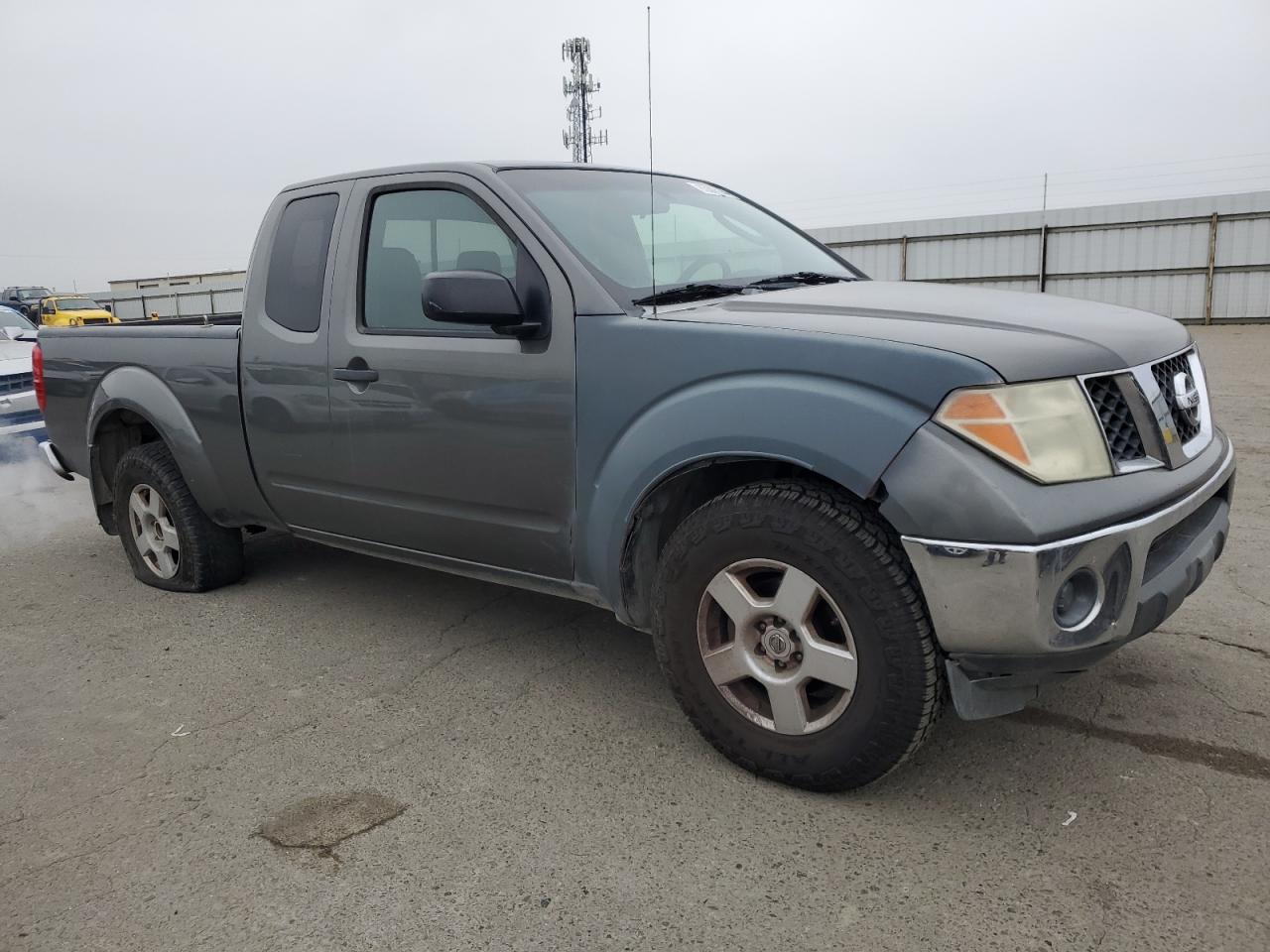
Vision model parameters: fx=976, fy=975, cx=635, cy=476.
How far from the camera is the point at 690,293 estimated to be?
3057 millimetres

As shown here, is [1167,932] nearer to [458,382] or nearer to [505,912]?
[505,912]

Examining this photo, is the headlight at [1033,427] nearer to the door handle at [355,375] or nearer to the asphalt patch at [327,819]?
the asphalt patch at [327,819]

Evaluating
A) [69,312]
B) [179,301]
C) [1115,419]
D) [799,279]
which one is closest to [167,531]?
[799,279]

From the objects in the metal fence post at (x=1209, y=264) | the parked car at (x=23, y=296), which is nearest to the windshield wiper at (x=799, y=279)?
the metal fence post at (x=1209, y=264)

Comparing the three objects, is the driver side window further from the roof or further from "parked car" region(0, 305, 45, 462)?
"parked car" region(0, 305, 45, 462)

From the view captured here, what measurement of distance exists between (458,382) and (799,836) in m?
1.73

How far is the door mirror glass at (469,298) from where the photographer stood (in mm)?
2863

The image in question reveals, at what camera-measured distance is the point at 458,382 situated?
125 inches

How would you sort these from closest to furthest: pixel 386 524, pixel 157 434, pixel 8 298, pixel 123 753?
pixel 123 753, pixel 386 524, pixel 157 434, pixel 8 298

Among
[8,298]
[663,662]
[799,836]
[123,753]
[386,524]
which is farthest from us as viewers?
[8,298]

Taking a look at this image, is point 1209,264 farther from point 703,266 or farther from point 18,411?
Answer: point 18,411

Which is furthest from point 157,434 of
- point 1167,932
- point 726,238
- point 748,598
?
point 1167,932

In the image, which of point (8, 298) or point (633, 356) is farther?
point (8, 298)

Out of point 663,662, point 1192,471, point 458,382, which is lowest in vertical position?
point 663,662
